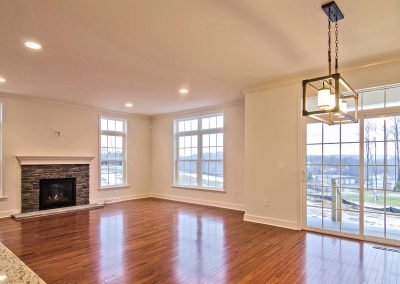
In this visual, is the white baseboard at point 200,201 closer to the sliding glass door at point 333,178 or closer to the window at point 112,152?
the window at point 112,152

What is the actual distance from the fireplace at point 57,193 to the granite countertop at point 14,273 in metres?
5.76

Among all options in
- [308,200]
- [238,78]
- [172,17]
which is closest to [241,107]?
[238,78]

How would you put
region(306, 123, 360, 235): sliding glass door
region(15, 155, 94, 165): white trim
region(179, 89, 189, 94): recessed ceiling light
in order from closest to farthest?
region(306, 123, 360, 235): sliding glass door → region(179, 89, 189, 94): recessed ceiling light → region(15, 155, 94, 165): white trim

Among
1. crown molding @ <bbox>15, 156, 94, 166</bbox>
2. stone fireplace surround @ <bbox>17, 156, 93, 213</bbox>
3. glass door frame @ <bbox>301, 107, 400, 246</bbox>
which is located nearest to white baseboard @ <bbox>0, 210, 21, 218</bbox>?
stone fireplace surround @ <bbox>17, 156, 93, 213</bbox>

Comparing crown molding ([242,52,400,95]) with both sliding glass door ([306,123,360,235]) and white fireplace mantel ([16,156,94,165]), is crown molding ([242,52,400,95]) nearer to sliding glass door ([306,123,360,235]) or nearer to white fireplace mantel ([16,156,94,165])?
sliding glass door ([306,123,360,235])

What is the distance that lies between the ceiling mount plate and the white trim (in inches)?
240

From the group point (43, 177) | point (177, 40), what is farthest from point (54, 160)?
point (177, 40)

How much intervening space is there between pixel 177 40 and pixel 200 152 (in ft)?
14.3

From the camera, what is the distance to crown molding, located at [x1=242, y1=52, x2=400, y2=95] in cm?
360

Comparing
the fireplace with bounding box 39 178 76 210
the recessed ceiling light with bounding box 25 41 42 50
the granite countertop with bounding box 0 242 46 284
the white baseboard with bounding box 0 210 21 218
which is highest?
the recessed ceiling light with bounding box 25 41 42 50

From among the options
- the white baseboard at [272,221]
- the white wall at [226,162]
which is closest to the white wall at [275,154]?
the white baseboard at [272,221]

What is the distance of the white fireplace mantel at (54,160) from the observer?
5.71 meters

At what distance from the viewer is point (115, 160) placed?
7480mm

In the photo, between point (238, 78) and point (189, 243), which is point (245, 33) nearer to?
point (238, 78)
